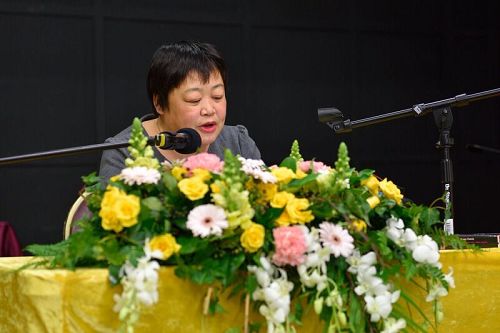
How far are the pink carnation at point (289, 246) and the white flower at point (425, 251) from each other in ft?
0.75

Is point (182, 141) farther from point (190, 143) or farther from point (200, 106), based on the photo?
point (200, 106)

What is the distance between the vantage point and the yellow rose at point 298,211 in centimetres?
138

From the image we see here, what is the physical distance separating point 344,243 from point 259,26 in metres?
3.28

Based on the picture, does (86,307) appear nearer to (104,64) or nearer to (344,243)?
(344,243)

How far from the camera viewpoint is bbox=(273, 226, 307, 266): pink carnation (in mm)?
1327

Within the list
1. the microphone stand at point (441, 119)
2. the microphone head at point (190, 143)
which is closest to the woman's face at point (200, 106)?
the microphone stand at point (441, 119)

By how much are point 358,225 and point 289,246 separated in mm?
157

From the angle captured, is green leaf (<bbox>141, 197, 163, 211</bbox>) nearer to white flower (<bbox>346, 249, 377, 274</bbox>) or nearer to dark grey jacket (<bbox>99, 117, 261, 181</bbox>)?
white flower (<bbox>346, 249, 377, 274</bbox>)

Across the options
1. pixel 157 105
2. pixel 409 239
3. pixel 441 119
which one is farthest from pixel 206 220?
pixel 157 105

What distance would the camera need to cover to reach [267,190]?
141 centimetres

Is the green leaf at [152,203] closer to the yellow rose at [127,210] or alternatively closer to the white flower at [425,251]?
the yellow rose at [127,210]

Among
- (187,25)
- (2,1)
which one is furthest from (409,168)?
(2,1)

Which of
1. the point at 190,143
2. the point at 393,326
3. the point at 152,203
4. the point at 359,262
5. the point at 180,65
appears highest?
the point at 180,65

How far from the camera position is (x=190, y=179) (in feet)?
4.48
